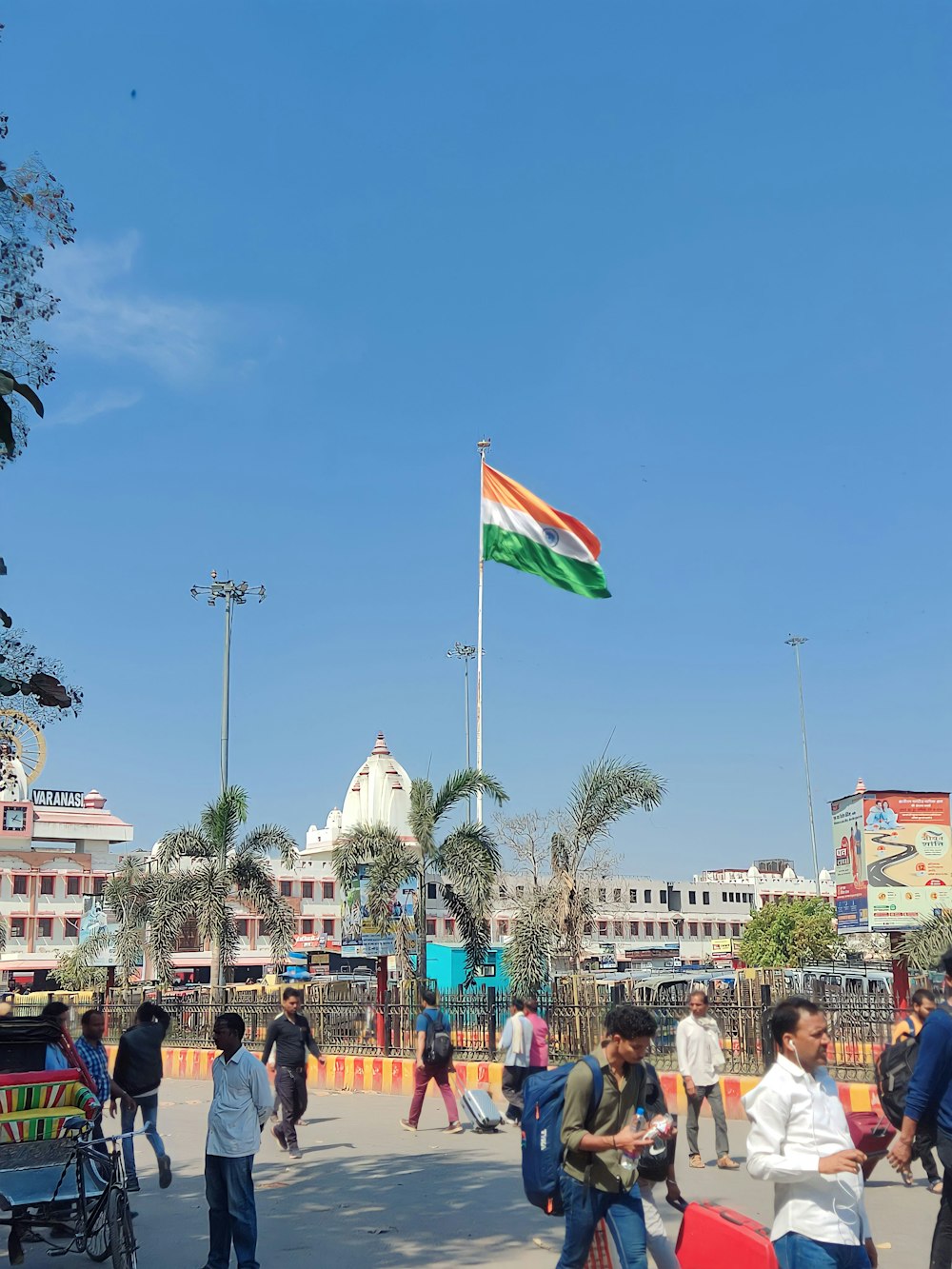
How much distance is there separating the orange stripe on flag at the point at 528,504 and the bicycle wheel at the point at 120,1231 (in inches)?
911

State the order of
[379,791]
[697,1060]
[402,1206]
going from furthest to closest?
1. [379,791]
2. [697,1060]
3. [402,1206]

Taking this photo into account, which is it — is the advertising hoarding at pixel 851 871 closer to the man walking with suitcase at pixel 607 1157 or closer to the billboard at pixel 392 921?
the billboard at pixel 392 921

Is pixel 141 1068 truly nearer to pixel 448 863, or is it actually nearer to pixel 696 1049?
pixel 696 1049

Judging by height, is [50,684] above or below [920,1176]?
above

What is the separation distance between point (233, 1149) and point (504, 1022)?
11538mm

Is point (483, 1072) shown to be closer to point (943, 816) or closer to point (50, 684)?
point (50, 684)

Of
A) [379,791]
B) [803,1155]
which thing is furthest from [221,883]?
[379,791]

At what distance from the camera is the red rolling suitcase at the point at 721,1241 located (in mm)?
5168

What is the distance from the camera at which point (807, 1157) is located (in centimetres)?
452

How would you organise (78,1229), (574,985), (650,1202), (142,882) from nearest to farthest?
(650,1202) < (78,1229) < (574,985) < (142,882)

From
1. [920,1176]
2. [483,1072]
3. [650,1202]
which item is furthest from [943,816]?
[650,1202]

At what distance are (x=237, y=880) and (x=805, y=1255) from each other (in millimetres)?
25274

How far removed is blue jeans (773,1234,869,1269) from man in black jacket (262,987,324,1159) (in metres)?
8.46

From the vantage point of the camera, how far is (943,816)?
3294cm
